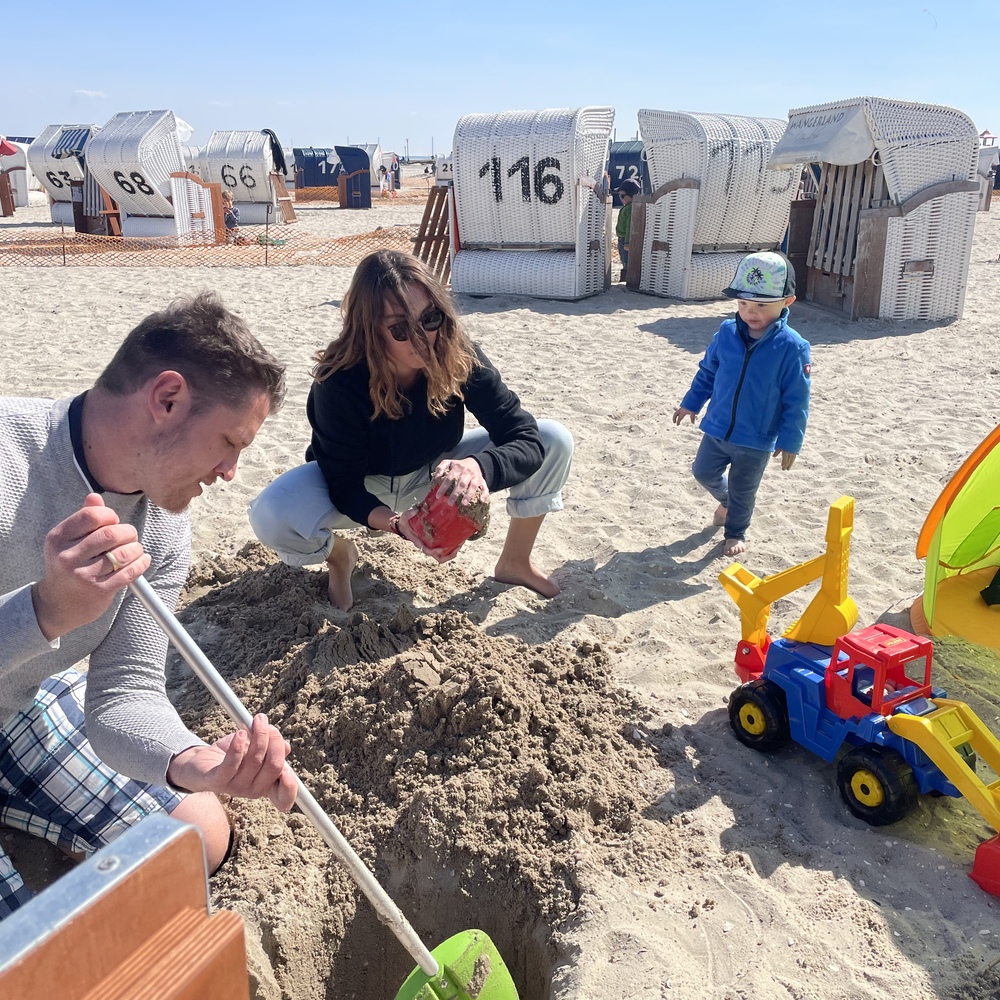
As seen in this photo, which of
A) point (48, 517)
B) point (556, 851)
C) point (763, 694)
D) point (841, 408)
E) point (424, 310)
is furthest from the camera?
point (841, 408)

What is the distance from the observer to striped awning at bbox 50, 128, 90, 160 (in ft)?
63.4

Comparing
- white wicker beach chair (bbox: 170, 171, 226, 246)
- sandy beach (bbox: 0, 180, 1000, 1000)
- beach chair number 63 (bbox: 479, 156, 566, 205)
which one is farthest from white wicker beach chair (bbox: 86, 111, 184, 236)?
sandy beach (bbox: 0, 180, 1000, 1000)

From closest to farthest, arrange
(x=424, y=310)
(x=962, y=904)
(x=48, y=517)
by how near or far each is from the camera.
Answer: (x=48, y=517)
(x=962, y=904)
(x=424, y=310)

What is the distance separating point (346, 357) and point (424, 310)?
0.99 feet

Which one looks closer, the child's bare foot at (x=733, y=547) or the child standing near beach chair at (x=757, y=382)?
the child standing near beach chair at (x=757, y=382)

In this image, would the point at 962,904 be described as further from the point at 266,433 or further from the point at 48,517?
the point at 266,433

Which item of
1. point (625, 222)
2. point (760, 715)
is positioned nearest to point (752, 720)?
point (760, 715)

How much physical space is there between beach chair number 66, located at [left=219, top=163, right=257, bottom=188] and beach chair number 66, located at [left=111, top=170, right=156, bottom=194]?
5.32m

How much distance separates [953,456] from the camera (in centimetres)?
471

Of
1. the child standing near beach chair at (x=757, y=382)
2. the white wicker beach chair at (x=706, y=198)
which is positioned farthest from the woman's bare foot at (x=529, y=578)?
the white wicker beach chair at (x=706, y=198)

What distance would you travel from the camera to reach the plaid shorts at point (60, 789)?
1.99 meters

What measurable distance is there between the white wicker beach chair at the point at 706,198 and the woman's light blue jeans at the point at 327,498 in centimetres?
705

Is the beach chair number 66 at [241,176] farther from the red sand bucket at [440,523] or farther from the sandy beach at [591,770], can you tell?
the red sand bucket at [440,523]

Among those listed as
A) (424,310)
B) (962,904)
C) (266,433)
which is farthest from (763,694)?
(266,433)
